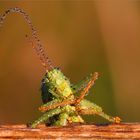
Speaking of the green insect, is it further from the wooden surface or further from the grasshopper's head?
the wooden surface

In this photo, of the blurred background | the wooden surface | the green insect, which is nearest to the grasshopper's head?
the green insect

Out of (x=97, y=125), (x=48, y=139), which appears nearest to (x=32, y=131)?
(x=48, y=139)

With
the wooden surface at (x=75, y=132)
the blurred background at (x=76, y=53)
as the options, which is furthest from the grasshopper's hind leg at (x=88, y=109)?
the blurred background at (x=76, y=53)

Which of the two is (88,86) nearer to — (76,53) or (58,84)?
(58,84)

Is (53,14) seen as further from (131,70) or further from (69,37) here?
(131,70)

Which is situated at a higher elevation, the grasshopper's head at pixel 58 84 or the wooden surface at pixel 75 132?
the grasshopper's head at pixel 58 84

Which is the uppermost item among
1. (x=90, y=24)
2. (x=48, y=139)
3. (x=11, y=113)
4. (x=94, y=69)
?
(x=90, y=24)

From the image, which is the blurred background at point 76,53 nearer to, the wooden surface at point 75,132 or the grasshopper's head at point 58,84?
the grasshopper's head at point 58,84
